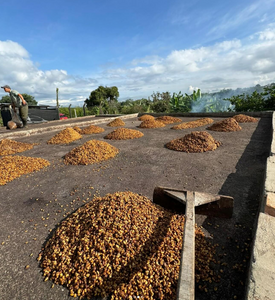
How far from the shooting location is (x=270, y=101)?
13273 mm

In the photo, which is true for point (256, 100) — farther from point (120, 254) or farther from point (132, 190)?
point (120, 254)

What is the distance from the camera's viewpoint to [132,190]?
3449 millimetres

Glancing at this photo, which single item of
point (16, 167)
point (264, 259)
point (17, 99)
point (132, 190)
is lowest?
point (132, 190)

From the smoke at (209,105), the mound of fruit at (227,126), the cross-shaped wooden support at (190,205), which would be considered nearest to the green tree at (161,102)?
the smoke at (209,105)

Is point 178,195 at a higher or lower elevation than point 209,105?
lower

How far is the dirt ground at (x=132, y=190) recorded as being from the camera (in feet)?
5.97

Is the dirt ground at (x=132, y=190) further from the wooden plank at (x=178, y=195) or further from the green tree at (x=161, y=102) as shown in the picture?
the green tree at (x=161, y=102)

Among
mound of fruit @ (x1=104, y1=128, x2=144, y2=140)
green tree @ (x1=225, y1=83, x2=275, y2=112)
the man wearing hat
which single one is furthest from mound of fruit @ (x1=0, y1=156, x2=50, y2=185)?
green tree @ (x1=225, y1=83, x2=275, y2=112)

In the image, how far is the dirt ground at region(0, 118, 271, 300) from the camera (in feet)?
5.97

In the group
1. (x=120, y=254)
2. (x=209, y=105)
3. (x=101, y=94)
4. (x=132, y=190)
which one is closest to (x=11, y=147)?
(x=132, y=190)

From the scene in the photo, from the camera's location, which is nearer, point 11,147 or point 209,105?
point 11,147

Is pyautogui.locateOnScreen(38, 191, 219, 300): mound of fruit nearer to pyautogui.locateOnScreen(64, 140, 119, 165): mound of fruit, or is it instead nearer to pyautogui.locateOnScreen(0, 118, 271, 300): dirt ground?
pyautogui.locateOnScreen(0, 118, 271, 300): dirt ground

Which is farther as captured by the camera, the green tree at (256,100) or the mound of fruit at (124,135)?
the green tree at (256,100)

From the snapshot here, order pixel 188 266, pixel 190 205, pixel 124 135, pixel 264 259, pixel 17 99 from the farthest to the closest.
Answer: pixel 17 99 → pixel 124 135 → pixel 190 205 → pixel 264 259 → pixel 188 266
